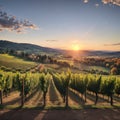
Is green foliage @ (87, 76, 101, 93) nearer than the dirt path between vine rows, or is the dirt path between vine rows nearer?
the dirt path between vine rows

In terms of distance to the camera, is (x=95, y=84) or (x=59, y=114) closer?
(x=59, y=114)

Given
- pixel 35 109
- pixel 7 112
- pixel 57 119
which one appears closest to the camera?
pixel 57 119

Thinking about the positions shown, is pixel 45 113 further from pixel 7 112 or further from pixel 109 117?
pixel 109 117

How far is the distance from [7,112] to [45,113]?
5.77 meters

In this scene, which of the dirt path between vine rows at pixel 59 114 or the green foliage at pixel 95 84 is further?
the green foliage at pixel 95 84

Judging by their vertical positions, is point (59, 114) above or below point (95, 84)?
below

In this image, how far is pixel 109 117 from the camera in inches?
1154

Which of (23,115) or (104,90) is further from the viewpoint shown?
(104,90)

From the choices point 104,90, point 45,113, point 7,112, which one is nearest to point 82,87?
point 104,90

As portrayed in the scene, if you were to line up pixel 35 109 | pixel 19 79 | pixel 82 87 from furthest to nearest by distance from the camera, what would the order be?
pixel 82 87 < pixel 19 79 < pixel 35 109

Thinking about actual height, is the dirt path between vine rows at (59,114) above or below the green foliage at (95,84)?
below

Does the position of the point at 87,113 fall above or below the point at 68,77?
below

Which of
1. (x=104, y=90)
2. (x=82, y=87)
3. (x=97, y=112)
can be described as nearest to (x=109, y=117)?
(x=97, y=112)

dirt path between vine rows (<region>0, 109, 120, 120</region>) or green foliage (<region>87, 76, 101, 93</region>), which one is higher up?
green foliage (<region>87, 76, 101, 93</region>)
